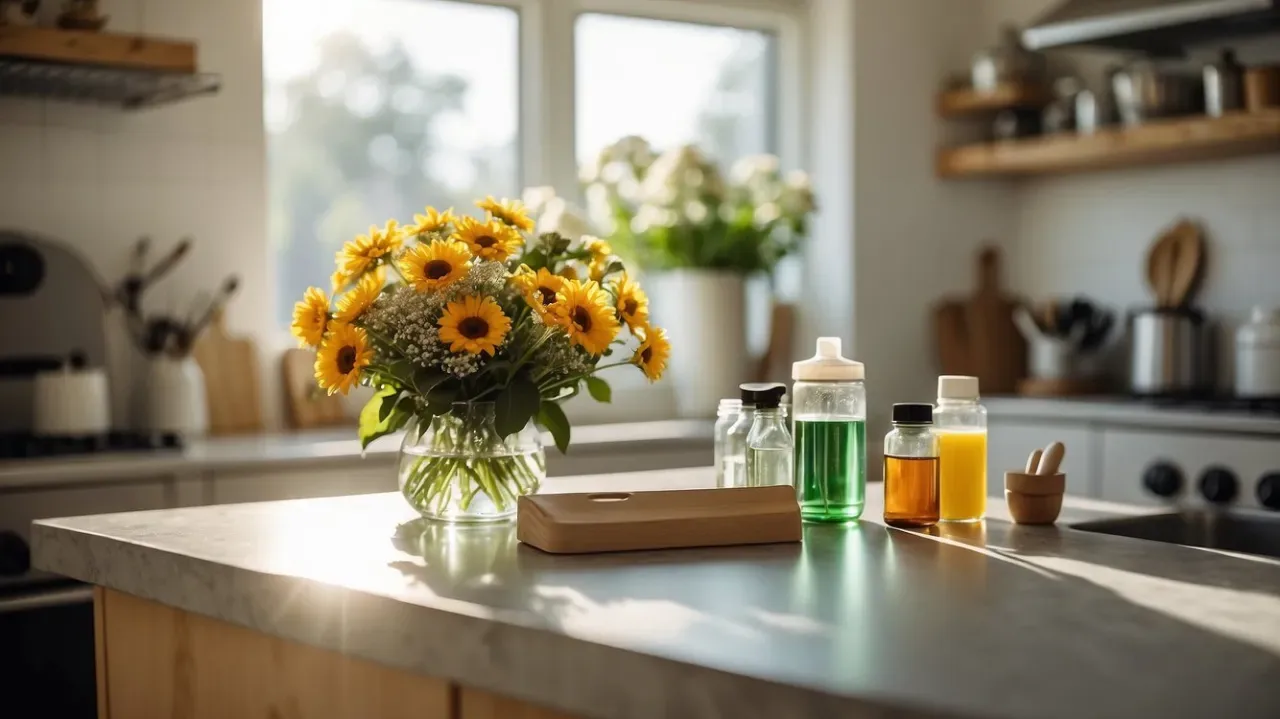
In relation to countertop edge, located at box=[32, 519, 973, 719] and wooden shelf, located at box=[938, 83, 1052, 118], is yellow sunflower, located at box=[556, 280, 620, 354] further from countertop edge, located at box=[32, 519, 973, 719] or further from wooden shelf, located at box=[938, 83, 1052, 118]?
wooden shelf, located at box=[938, 83, 1052, 118]

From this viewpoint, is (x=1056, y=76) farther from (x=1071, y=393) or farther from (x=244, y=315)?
(x=244, y=315)

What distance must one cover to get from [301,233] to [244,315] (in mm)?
311

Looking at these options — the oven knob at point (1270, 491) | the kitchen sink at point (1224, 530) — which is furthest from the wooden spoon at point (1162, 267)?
the kitchen sink at point (1224, 530)

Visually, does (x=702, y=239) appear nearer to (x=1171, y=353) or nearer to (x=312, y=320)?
(x=1171, y=353)

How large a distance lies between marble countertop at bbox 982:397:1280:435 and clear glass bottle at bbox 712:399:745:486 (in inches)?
71.1

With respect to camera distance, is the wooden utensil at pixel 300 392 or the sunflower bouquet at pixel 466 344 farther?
the wooden utensil at pixel 300 392

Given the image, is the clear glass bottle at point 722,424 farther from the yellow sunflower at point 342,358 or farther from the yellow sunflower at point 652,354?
the yellow sunflower at point 342,358

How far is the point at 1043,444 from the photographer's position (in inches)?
138

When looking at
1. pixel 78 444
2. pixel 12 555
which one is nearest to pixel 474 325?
pixel 12 555

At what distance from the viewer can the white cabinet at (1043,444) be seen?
11.0 feet

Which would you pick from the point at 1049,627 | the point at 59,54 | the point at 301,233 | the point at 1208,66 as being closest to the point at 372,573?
the point at 1049,627

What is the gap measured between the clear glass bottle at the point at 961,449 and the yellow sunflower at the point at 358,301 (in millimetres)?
633

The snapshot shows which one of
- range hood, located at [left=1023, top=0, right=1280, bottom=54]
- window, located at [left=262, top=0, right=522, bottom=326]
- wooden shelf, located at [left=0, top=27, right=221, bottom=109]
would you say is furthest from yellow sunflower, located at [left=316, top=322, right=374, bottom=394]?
range hood, located at [left=1023, top=0, right=1280, bottom=54]

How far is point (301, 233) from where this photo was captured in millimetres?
3447
